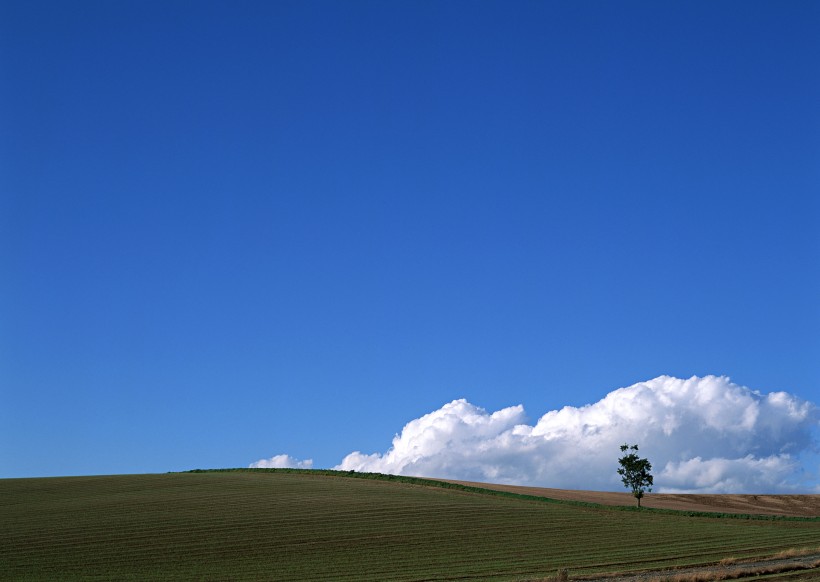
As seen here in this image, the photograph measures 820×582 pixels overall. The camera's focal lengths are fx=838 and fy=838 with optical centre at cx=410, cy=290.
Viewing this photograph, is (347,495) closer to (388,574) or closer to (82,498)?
(82,498)

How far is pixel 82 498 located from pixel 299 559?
30.1 meters

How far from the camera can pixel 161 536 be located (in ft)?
158

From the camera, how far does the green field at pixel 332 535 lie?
39938 millimetres

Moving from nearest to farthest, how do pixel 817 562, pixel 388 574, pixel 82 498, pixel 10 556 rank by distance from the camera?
pixel 817 562 < pixel 388 574 < pixel 10 556 < pixel 82 498

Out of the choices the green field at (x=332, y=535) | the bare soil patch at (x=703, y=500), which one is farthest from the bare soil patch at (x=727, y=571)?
the bare soil patch at (x=703, y=500)

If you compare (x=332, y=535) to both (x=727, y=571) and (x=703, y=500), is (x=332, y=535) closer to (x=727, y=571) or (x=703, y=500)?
(x=727, y=571)

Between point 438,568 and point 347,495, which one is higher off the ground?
point 347,495

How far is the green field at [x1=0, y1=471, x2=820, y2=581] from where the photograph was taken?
39.9m

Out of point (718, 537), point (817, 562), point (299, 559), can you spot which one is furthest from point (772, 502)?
point (299, 559)

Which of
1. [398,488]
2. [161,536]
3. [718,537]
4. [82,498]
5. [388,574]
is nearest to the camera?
[388,574]

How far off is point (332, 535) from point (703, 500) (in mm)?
51548

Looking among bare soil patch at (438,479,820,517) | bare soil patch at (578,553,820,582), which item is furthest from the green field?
bare soil patch at (438,479,820,517)

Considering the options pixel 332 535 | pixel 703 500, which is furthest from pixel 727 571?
pixel 703 500

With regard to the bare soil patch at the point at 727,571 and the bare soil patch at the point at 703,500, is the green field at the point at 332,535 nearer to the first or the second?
the bare soil patch at the point at 727,571
